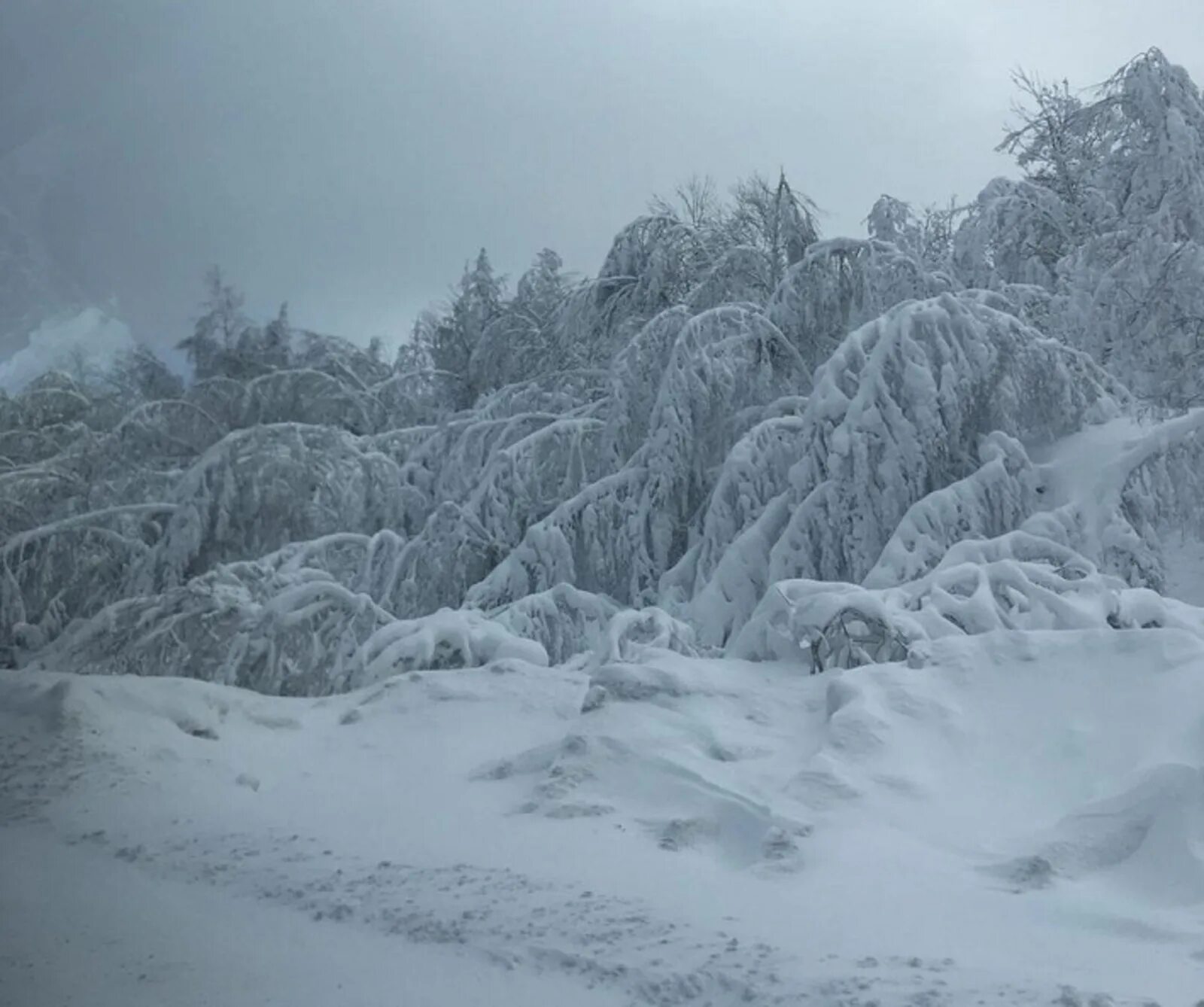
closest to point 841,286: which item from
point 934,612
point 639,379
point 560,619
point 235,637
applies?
point 639,379

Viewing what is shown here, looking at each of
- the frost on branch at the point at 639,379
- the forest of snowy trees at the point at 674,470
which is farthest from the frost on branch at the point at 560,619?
the frost on branch at the point at 639,379

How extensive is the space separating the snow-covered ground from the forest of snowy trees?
40.5 inches

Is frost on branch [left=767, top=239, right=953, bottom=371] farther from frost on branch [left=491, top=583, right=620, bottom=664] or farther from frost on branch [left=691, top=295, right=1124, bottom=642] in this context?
frost on branch [left=491, top=583, right=620, bottom=664]

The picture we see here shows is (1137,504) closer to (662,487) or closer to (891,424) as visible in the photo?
(891,424)

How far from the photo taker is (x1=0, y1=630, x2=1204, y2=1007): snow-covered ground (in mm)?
2852

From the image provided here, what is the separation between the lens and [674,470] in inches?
394

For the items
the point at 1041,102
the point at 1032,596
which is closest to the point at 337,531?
the point at 1032,596

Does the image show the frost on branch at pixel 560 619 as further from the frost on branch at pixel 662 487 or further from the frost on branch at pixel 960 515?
the frost on branch at pixel 960 515

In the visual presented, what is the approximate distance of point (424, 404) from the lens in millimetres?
16219

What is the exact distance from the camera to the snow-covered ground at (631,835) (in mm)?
2852

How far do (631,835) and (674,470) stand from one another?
249 inches

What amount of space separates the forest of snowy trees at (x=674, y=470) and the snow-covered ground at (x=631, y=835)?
1.03 metres

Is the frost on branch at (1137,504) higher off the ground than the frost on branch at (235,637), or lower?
higher

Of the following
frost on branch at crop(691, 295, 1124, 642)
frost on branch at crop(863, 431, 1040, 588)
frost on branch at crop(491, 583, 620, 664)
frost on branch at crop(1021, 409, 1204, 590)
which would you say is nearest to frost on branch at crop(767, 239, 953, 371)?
frost on branch at crop(691, 295, 1124, 642)
